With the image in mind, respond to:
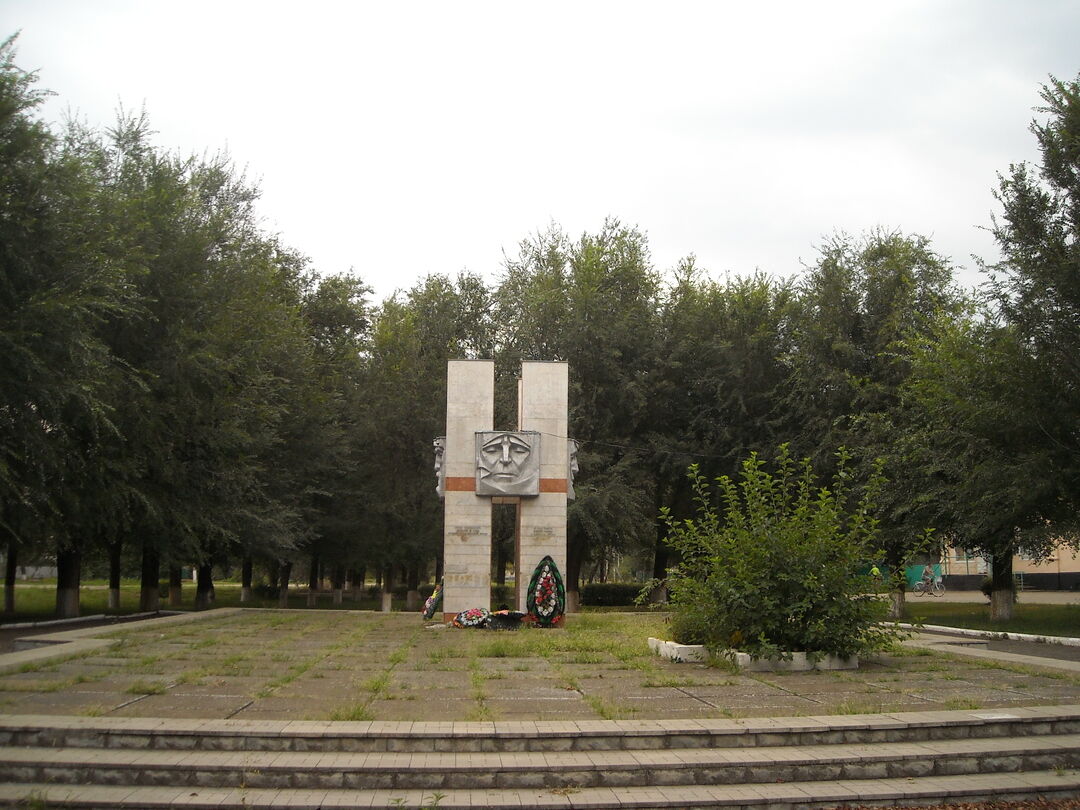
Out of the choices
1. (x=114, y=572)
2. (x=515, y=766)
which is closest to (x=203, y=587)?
(x=114, y=572)

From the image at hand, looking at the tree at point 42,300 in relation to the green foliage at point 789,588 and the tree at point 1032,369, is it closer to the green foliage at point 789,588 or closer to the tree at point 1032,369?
the green foliage at point 789,588

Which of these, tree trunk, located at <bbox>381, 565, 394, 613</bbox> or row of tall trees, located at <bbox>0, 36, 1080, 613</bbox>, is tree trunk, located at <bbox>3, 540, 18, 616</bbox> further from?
tree trunk, located at <bbox>381, 565, 394, 613</bbox>

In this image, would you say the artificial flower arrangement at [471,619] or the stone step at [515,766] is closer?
the stone step at [515,766]

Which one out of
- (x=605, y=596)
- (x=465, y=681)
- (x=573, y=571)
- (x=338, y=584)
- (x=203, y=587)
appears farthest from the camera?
(x=338, y=584)

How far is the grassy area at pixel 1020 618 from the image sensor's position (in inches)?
792

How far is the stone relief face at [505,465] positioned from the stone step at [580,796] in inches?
479

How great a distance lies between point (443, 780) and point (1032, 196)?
658 inches

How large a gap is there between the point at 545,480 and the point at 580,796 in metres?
12.8

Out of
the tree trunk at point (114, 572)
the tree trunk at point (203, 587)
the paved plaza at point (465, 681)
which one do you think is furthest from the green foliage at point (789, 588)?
the tree trunk at point (203, 587)

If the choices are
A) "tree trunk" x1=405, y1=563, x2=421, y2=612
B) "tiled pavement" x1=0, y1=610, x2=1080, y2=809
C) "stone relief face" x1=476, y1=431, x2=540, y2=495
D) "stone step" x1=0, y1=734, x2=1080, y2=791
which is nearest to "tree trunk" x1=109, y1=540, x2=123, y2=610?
"tree trunk" x1=405, y1=563, x2=421, y2=612

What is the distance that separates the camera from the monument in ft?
61.4

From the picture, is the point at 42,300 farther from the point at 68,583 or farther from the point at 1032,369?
the point at 1032,369

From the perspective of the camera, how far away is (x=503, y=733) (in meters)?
7.18

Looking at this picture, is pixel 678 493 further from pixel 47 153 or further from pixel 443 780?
pixel 443 780
